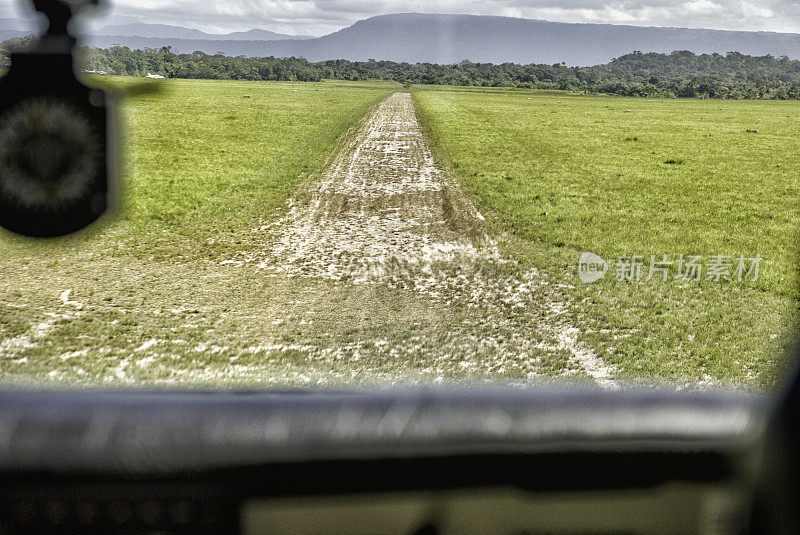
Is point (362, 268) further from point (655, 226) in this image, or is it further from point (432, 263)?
point (655, 226)

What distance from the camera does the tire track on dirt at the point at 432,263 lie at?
17.7 feet

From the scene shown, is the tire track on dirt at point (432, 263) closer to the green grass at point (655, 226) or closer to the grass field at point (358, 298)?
the grass field at point (358, 298)

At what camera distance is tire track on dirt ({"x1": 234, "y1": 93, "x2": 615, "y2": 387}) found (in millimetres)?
5391

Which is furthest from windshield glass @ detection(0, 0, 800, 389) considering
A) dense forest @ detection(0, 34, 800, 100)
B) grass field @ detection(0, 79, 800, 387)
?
dense forest @ detection(0, 34, 800, 100)

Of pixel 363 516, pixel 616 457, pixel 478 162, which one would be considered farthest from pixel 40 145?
pixel 478 162

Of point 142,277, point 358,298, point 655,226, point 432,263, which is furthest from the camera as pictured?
point 655,226

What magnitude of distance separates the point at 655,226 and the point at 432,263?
14.2 ft

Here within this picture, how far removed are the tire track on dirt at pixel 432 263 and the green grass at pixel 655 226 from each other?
0.33m

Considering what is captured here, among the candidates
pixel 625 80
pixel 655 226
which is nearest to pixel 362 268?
pixel 655 226

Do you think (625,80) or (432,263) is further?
(625,80)

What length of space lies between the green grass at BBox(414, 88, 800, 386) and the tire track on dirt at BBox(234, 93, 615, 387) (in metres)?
0.33

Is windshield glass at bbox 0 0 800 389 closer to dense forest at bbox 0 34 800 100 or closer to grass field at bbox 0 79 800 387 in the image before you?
grass field at bbox 0 79 800 387

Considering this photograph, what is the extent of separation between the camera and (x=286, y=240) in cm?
835

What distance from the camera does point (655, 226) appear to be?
10.0m
